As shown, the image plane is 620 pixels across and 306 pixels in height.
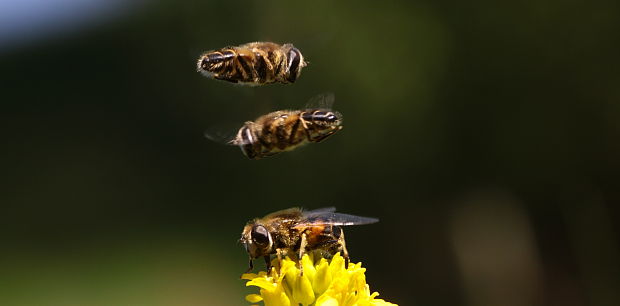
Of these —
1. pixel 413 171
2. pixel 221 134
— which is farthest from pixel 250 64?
pixel 413 171

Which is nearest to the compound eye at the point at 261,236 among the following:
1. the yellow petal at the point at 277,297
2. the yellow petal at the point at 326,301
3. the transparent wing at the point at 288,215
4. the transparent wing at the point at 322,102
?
the transparent wing at the point at 288,215

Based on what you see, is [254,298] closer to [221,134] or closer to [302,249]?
[302,249]

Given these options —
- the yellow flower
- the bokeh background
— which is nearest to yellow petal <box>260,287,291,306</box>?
the yellow flower

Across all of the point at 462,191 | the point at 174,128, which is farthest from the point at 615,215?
the point at 174,128

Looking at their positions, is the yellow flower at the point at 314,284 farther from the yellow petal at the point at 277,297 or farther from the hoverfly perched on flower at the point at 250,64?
the hoverfly perched on flower at the point at 250,64

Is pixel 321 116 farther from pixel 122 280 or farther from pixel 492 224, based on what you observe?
pixel 122 280

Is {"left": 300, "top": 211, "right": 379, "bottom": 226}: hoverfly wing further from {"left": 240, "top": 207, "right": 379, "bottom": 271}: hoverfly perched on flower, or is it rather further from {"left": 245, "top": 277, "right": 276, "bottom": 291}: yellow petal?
{"left": 245, "top": 277, "right": 276, "bottom": 291}: yellow petal

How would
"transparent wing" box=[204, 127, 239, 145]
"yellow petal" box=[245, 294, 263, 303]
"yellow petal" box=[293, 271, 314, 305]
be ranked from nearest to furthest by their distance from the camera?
"yellow petal" box=[245, 294, 263, 303], "yellow petal" box=[293, 271, 314, 305], "transparent wing" box=[204, 127, 239, 145]
